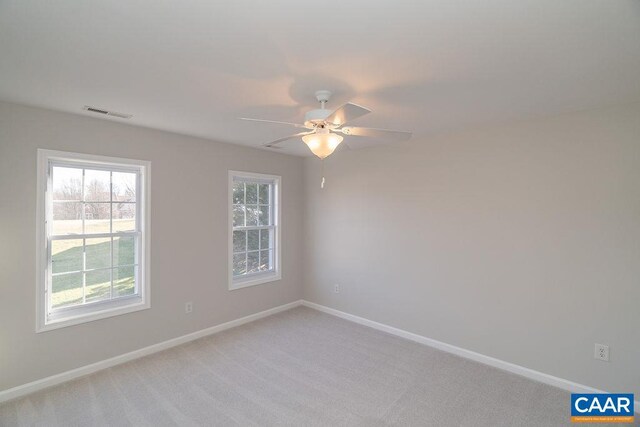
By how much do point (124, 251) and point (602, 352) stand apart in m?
4.64

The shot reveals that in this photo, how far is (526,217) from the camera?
9.43 feet

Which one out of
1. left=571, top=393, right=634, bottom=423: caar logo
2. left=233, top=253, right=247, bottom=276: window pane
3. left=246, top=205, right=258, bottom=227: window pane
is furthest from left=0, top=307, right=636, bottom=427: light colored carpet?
left=246, top=205, right=258, bottom=227: window pane

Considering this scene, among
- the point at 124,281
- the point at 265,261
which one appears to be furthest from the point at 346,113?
the point at 265,261

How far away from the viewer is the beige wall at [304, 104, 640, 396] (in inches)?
96.5

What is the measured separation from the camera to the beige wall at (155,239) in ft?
8.16

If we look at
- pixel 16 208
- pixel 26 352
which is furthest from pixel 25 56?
pixel 26 352

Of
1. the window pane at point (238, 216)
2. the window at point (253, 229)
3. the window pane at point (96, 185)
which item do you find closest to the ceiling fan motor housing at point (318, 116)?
the window at point (253, 229)

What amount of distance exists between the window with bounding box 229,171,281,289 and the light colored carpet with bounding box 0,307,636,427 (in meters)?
1.08

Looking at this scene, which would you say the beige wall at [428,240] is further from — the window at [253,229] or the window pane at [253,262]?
the window pane at [253,262]

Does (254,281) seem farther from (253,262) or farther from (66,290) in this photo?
(66,290)

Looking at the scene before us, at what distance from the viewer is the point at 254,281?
4.29 meters

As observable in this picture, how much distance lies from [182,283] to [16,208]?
65.0 inches

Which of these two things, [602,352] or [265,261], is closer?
[602,352]

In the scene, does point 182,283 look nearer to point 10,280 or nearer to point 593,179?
point 10,280
